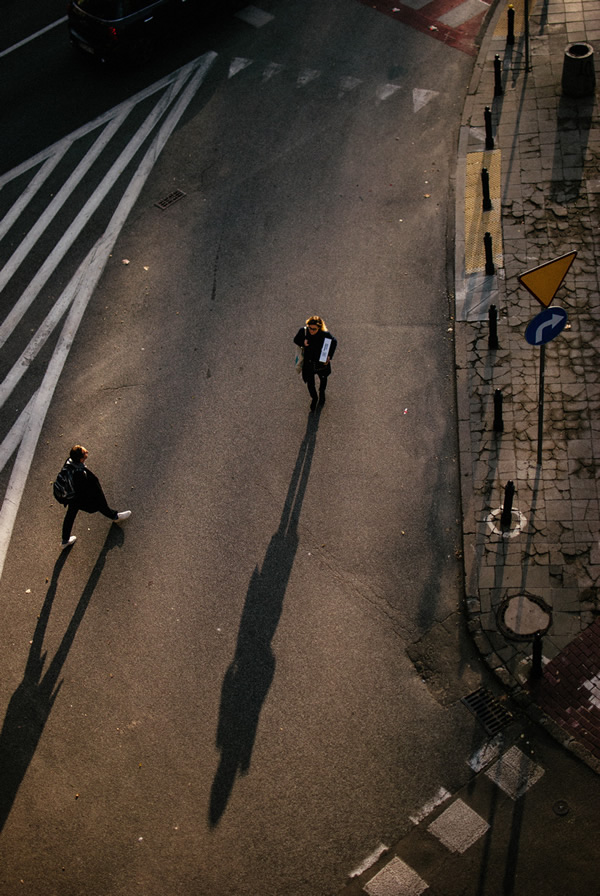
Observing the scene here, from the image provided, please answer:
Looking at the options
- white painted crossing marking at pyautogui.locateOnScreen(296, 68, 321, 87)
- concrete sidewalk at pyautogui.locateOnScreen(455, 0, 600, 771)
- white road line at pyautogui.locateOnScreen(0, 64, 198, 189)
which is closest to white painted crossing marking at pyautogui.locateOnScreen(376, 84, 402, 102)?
white painted crossing marking at pyautogui.locateOnScreen(296, 68, 321, 87)

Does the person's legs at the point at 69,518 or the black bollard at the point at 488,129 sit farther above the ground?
the person's legs at the point at 69,518

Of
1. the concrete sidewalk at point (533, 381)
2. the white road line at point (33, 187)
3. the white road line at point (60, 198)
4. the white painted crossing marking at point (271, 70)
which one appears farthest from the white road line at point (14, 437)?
the white painted crossing marking at point (271, 70)

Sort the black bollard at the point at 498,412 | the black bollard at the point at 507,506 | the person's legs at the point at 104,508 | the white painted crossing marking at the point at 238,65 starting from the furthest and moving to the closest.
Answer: the white painted crossing marking at the point at 238,65
the black bollard at the point at 498,412
the person's legs at the point at 104,508
the black bollard at the point at 507,506

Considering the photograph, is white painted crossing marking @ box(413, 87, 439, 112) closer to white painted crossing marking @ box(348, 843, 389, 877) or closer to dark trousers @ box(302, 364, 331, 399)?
dark trousers @ box(302, 364, 331, 399)

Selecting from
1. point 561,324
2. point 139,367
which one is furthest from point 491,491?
point 139,367

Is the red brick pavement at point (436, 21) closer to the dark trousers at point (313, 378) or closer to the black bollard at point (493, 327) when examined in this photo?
the black bollard at point (493, 327)

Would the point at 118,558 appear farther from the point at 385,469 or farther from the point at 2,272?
the point at 2,272

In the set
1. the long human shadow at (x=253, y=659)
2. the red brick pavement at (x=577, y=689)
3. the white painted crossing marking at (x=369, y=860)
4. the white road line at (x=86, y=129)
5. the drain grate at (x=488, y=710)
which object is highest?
the white road line at (x=86, y=129)
